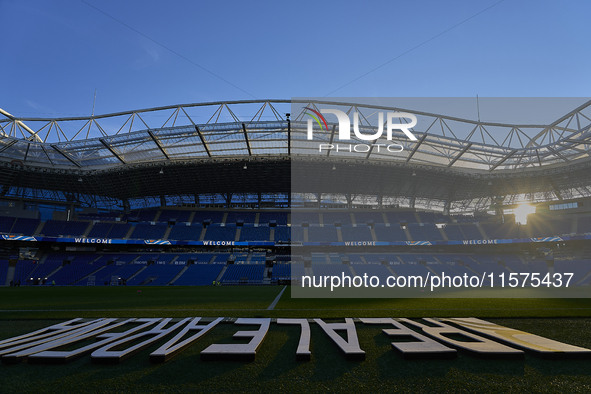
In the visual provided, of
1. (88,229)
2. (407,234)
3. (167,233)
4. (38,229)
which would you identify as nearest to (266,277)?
(167,233)

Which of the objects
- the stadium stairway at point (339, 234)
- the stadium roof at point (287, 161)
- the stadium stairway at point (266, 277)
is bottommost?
the stadium stairway at point (266, 277)

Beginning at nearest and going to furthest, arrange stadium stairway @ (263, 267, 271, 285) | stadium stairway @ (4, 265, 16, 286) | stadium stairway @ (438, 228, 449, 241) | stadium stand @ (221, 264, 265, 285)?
stadium stairway @ (4, 265, 16, 286)
stadium stand @ (221, 264, 265, 285)
stadium stairway @ (263, 267, 271, 285)
stadium stairway @ (438, 228, 449, 241)

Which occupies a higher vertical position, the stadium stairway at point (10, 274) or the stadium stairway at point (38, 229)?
the stadium stairway at point (38, 229)

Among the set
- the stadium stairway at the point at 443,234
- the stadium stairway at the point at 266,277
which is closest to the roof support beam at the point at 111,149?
the stadium stairway at the point at 266,277

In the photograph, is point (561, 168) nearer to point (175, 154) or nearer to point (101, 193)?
point (175, 154)

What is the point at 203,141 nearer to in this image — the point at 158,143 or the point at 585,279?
the point at 158,143

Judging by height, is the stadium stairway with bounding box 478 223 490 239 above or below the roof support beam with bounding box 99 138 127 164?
below

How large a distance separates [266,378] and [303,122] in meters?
27.6

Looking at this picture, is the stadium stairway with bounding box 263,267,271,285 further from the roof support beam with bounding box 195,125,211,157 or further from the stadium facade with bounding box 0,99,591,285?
the roof support beam with bounding box 195,125,211,157

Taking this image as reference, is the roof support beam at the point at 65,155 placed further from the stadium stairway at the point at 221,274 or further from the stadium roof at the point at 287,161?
the stadium stairway at the point at 221,274

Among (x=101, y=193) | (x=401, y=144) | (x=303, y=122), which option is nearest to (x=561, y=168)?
(x=401, y=144)

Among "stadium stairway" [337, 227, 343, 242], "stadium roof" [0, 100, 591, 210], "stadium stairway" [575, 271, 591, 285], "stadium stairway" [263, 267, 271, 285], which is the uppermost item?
"stadium roof" [0, 100, 591, 210]

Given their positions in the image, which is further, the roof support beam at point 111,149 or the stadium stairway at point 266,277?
the stadium stairway at point 266,277

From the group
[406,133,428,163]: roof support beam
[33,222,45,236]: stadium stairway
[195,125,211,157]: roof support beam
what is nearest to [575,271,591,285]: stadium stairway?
[406,133,428,163]: roof support beam
